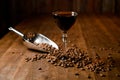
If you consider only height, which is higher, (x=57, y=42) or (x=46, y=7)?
(x=57, y=42)

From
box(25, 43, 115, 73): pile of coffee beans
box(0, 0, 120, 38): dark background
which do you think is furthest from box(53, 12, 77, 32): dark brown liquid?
box(0, 0, 120, 38): dark background

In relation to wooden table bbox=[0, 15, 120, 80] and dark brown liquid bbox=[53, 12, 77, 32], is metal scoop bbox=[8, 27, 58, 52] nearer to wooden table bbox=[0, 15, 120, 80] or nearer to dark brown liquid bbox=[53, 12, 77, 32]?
wooden table bbox=[0, 15, 120, 80]

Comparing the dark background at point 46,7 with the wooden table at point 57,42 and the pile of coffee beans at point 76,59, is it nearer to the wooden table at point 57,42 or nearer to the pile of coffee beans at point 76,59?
the wooden table at point 57,42

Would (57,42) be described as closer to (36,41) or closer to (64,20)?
(36,41)

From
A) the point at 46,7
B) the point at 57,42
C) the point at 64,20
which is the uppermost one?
the point at 64,20

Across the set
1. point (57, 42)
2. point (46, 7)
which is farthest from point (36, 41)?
point (46, 7)

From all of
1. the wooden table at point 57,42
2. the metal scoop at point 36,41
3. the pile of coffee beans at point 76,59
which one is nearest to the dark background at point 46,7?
the wooden table at point 57,42

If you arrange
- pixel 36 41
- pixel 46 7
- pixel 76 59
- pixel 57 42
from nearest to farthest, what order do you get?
pixel 76 59 < pixel 36 41 < pixel 57 42 < pixel 46 7
